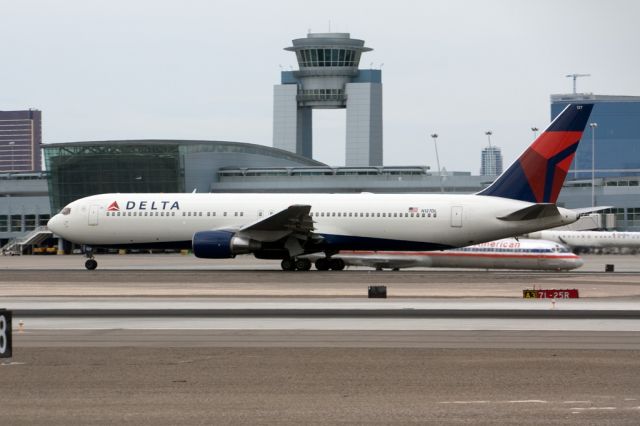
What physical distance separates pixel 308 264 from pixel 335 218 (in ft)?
8.62

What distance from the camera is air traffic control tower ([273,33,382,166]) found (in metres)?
194

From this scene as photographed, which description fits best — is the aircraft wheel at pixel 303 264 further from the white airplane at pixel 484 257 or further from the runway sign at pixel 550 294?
the runway sign at pixel 550 294

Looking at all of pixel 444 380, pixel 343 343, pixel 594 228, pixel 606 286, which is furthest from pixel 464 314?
pixel 594 228

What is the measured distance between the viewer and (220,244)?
177 ft

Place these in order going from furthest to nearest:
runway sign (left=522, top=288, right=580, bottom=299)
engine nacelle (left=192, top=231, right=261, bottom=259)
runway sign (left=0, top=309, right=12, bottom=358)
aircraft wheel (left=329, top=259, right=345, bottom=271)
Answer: aircraft wheel (left=329, top=259, right=345, bottom=271) → engine nacelle (left=192, top=231, right=261, bottom=259) → runway sign (left=522, top=288, right=580, bottom=299) → runway sign (left=0, top=309, right=12, bottom=358)

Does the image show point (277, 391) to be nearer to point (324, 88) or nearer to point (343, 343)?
point (343, 343)

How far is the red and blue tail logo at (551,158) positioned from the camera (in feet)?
180

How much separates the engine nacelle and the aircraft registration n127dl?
0.05 meters

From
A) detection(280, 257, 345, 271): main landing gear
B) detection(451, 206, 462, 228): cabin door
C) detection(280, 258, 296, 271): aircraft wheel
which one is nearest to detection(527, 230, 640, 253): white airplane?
detection(451, 206, 462, 228): cabin door

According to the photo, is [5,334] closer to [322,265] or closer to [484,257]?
[322,265]

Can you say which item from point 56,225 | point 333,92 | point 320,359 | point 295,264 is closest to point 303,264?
point 295,264

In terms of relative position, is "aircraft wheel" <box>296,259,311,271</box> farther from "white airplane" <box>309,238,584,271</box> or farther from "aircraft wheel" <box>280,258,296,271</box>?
"white airplane" <box>309,238,584,271</box>

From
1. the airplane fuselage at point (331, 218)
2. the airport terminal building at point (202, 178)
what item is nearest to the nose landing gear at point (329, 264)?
the airplane fuselage at point (331, 218)

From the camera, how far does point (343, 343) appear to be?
23719 mm
